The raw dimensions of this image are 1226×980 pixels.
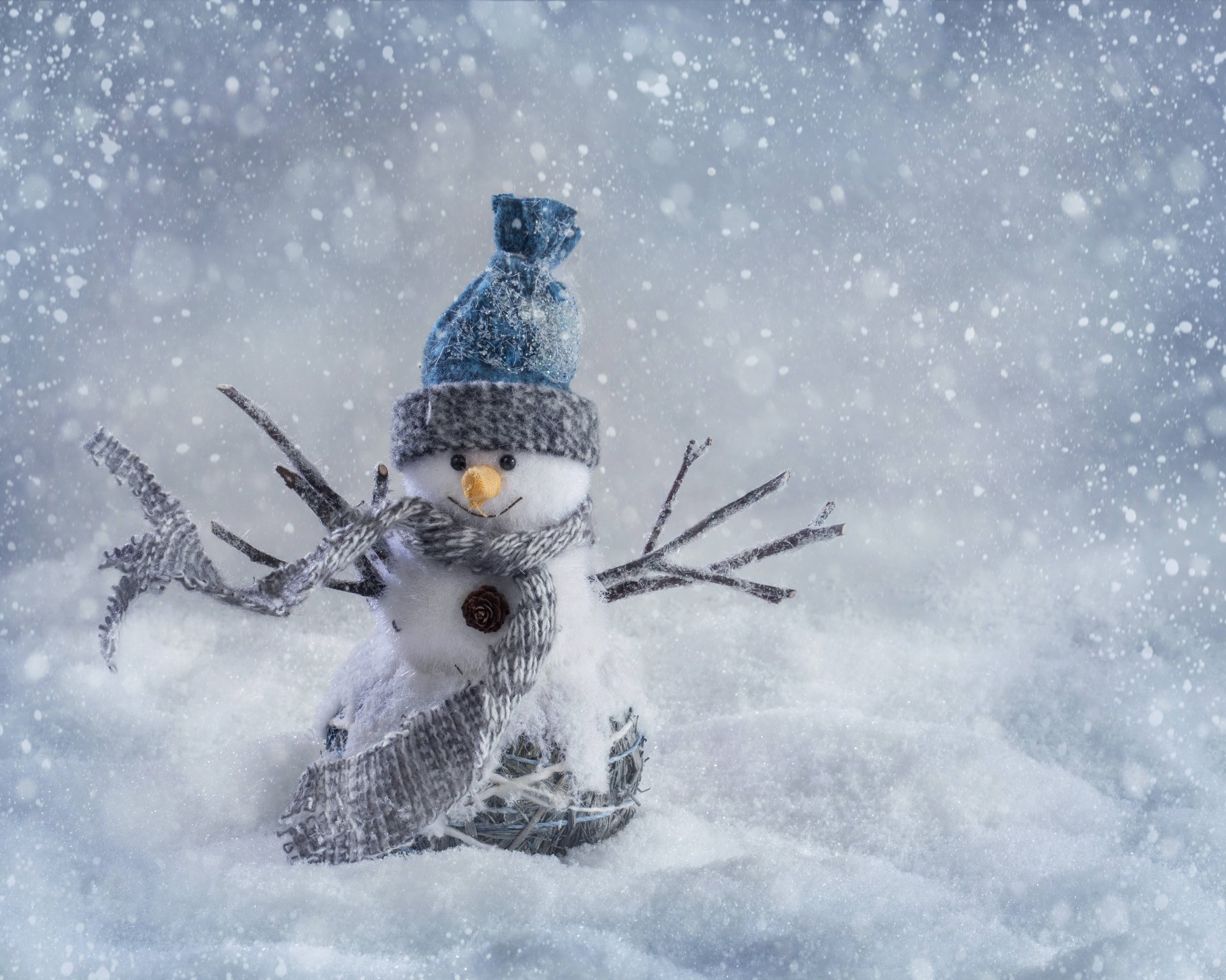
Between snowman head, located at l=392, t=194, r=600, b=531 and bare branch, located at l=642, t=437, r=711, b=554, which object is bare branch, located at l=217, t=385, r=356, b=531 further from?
bare branch, located at l=642, t=437, r=711, b=554

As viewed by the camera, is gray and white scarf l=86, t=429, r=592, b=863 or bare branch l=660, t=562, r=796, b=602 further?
bare branch l=660, t=562, r=796, b=602

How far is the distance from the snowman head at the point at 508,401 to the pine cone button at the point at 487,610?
0.22 ft

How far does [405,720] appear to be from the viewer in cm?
100

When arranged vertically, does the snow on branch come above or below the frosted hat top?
below

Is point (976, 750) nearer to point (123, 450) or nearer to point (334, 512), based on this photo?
point (334, 512)

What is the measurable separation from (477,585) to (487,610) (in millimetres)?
31

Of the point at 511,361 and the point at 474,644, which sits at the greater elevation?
the point at 511,361

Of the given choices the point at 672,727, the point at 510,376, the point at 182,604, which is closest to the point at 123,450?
the point at 510,376

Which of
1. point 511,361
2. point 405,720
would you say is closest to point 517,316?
point 511,361

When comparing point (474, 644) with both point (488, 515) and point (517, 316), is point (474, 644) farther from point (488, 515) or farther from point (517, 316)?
point (517, 316)

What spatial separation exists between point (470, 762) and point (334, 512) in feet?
0.99

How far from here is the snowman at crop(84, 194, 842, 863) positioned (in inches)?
37.9

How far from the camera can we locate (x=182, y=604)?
163 cm

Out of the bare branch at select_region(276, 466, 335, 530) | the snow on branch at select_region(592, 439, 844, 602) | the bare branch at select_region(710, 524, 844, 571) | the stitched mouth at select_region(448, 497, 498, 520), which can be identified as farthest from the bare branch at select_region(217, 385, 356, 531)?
the bare branch at select_region(710, 524, 844, 571)
